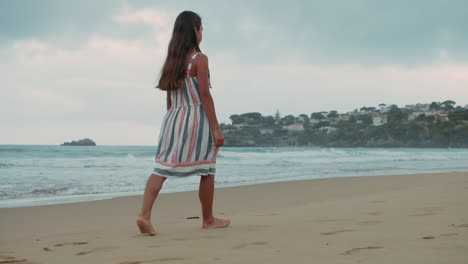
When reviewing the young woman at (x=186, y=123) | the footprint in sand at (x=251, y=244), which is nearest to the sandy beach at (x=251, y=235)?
the footprint in sand at (x=251, y=244)

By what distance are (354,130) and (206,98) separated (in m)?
77.5

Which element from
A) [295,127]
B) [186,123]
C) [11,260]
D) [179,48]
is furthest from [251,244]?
[295,127]

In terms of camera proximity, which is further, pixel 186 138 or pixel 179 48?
pixel 179 48

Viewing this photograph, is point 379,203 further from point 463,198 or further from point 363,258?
point 363,258

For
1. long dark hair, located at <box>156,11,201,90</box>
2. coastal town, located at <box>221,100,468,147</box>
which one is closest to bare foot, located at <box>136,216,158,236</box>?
long dark hair, located at <box>156,11,201,90</box>

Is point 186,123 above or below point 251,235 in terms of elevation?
above

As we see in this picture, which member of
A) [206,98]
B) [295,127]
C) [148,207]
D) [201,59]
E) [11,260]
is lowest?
[11,260]

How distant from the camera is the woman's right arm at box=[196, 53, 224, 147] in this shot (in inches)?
143

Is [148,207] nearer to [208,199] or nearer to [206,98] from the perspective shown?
[208,199]

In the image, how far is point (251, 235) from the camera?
131 inches

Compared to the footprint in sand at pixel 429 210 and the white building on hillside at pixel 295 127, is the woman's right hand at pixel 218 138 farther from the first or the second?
the white building on hillside at pixel 295 127

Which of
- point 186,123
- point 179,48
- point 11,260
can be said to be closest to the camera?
point 11,260

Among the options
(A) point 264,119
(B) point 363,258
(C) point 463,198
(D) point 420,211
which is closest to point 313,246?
(B) point 363,258

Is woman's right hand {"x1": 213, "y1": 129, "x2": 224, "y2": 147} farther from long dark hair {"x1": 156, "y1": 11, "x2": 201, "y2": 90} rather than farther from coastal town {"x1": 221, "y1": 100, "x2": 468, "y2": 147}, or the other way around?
coastal town {"x1": 221, "y1": 100, "x2": 468, "y2": 147}
